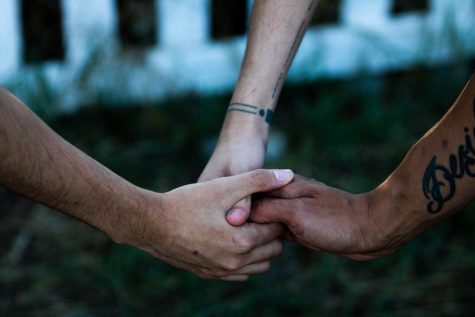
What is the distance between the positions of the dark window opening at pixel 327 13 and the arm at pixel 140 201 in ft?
6.12

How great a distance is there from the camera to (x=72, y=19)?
399cm

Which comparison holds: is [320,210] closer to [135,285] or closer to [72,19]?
[135,285]

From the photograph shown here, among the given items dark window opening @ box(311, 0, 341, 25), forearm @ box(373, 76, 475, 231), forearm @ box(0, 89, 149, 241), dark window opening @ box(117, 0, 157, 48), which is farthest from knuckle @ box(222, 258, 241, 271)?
dark window opening @ box(311, 0, 341, 25)

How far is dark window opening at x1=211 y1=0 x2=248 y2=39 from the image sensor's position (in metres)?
4.31

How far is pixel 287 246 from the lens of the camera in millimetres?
3318

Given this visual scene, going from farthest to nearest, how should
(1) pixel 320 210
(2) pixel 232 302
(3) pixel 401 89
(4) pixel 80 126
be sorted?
(3) pixel 401 89
(4) pixel 80 126
(2) pixel 232 302
(1) pixel 320 210

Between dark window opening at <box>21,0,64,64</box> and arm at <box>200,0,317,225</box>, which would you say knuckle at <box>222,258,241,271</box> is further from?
dark window opening at <box>21,0,64,64</box>

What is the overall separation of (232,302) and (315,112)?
1.23 metres

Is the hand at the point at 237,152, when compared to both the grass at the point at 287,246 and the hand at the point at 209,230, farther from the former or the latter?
the grass at the point at 287,246

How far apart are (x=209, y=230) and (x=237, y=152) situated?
1.01ft

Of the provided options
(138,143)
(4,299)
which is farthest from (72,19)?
(4,299)

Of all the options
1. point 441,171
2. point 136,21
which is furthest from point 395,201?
point 136,21

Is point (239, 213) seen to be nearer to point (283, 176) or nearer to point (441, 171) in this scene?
point (283, 176)

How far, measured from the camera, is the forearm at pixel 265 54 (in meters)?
2.62
